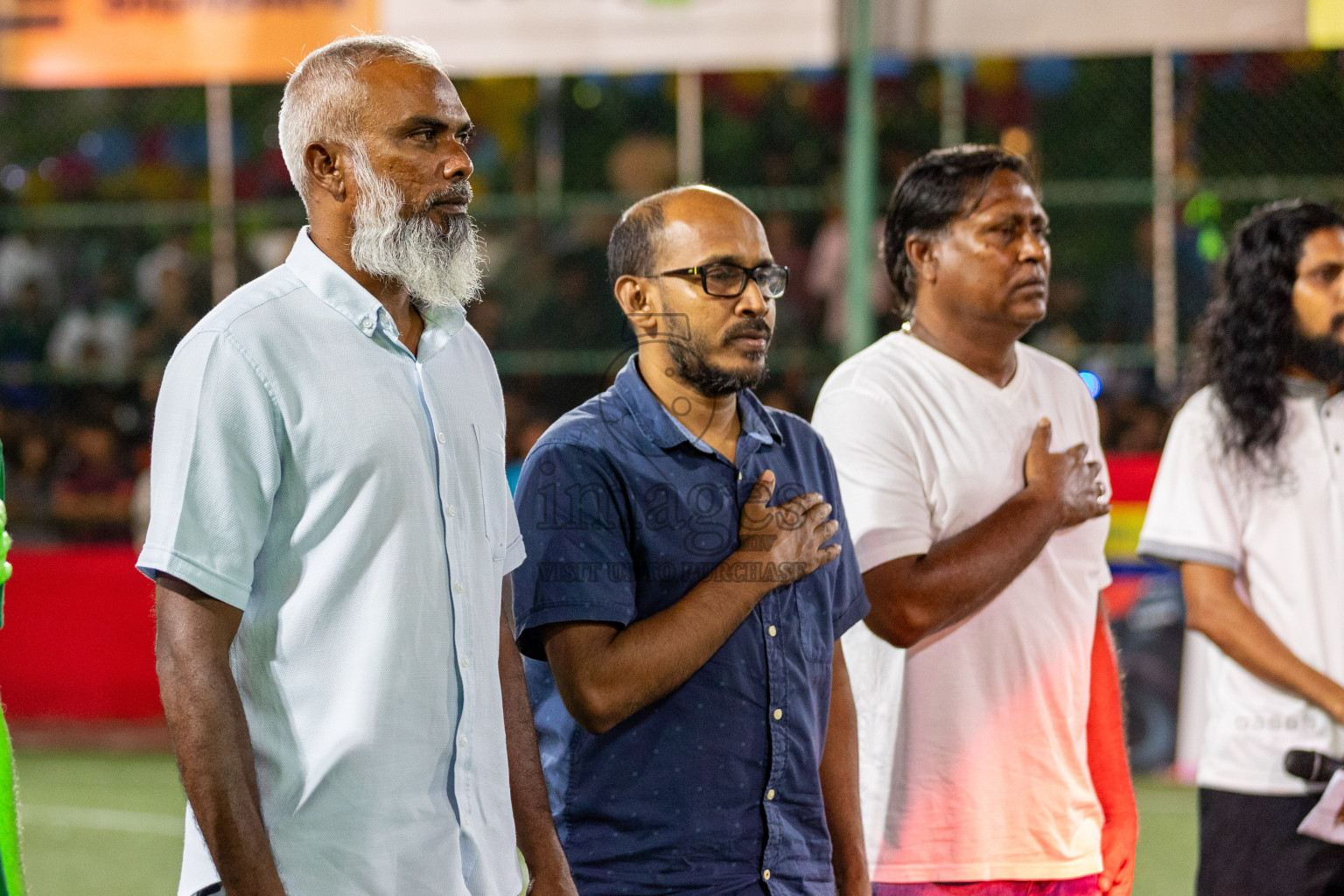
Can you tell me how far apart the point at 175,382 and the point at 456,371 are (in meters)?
0.49

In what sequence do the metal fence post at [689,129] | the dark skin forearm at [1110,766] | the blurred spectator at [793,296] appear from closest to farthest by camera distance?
1. the dark skin forearm at [1110,766]
2. the metal fence post at [689,129]
3. the blurred spectator at [793,296]

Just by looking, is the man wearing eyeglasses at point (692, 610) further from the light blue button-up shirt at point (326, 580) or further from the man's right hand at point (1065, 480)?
the man's right hand at point (1065, 480)

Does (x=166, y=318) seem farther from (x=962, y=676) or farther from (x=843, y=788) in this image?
(x=843, y=788)

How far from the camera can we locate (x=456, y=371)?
8.22ft

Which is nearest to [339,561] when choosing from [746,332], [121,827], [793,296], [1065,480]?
[746,332]

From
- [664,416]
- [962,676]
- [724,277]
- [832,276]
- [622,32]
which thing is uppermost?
[622,32]

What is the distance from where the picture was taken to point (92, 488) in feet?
36.0

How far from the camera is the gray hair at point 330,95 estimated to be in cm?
242

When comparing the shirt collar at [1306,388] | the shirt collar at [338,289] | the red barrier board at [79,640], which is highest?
the shirt collar at [338,289]

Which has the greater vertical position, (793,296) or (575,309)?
(793,296)

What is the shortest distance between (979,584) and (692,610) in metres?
0.76

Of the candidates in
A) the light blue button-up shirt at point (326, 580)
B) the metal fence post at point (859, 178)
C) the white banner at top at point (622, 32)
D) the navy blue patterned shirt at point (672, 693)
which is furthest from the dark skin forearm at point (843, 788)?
the white banner at top at point (622, 32)

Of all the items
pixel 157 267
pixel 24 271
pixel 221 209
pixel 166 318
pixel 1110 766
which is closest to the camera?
pixel 1110 766

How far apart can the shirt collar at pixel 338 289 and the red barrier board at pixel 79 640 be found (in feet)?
25.7
